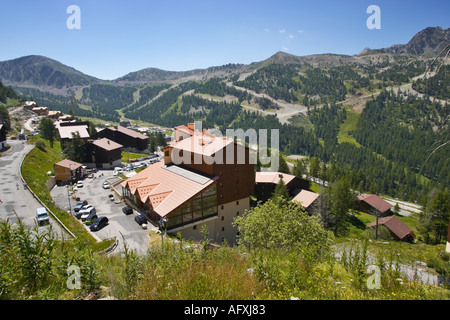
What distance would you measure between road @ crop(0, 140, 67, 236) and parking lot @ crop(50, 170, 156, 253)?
474cm

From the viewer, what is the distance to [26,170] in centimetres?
4441

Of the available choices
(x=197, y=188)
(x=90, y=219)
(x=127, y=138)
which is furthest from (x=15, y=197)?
(x=127, y=138)

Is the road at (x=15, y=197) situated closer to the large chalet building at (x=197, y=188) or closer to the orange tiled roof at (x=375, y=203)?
the large chalet building at (x=197, y=188)

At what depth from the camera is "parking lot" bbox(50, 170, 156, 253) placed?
89.0ft

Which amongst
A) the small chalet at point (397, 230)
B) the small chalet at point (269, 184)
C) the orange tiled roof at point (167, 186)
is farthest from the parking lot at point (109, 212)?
the small chalet at point (397, 230)

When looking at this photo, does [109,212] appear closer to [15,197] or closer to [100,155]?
[15,197]

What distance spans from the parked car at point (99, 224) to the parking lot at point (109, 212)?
1.49 ft

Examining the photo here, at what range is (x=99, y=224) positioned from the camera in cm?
3011

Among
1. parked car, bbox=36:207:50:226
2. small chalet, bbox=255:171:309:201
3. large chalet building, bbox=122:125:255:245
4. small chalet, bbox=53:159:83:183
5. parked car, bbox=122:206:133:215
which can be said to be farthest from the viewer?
small chalet, bbox=255:171:309:201

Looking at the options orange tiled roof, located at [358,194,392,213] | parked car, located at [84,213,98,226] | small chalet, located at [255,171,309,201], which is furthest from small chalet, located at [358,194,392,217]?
parked car, located at [84,213,98,226]

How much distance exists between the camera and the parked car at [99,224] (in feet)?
97.3

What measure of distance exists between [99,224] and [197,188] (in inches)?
491

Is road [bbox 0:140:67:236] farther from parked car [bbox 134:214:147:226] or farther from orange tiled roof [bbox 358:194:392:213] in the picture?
orange tiled roof [bbox 358:194:392:213]
